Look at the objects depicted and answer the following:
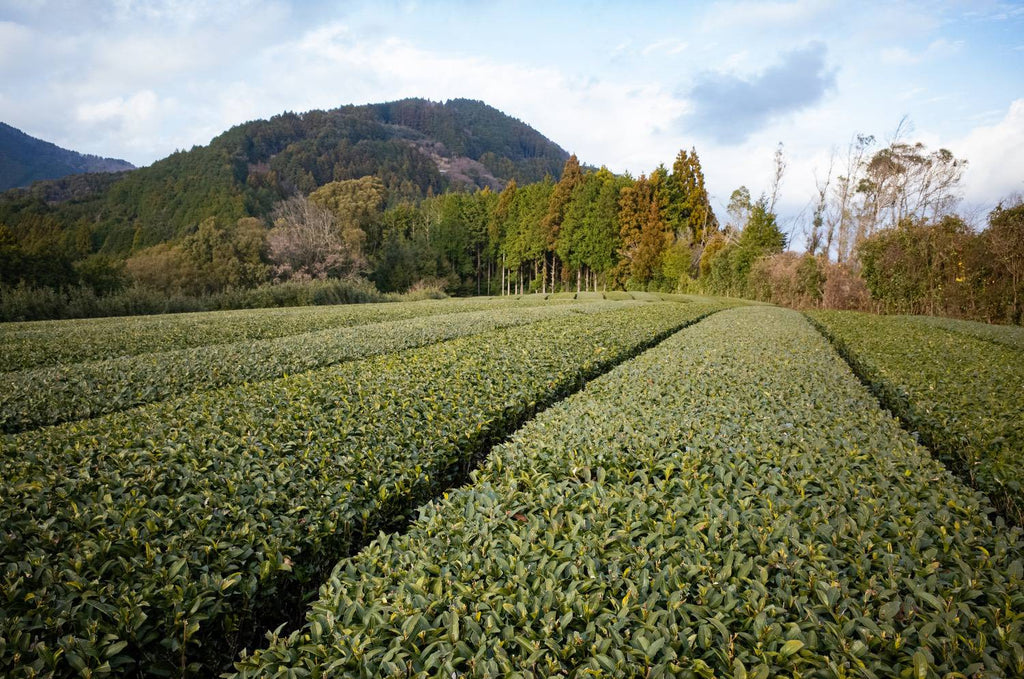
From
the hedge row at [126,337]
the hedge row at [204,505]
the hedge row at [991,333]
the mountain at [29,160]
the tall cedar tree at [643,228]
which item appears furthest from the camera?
the mountain at [29,160]

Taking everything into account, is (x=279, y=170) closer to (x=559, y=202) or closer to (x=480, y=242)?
(x=480, y=242)

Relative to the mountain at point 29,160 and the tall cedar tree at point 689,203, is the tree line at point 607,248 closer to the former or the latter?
the tall cedar tree at point 689,203

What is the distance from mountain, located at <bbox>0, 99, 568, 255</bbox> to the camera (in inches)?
1762

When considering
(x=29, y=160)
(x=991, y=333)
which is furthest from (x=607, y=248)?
(x=29, y=160)

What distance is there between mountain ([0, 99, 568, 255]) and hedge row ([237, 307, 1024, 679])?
152 feet

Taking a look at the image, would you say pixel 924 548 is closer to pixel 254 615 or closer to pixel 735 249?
pixel 254 615

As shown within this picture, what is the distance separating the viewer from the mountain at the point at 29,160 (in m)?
74.3

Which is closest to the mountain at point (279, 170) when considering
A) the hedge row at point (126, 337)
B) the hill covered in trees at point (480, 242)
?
the hill covered in trees at point (480, 242)

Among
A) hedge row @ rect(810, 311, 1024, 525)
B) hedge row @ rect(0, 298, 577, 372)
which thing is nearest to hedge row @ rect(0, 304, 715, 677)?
hedge row @ rect(810, 311, 1024, 525)

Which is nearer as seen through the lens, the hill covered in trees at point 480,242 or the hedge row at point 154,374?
the hedge row at point 154,374

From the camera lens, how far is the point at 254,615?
2.15 metres

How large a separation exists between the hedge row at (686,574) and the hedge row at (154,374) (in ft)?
13.9

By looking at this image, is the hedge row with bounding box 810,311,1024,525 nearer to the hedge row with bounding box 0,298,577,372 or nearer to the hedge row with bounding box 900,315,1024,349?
the hedge row with bounding box 900,315,1024,349

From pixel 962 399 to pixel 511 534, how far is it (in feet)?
16.6
